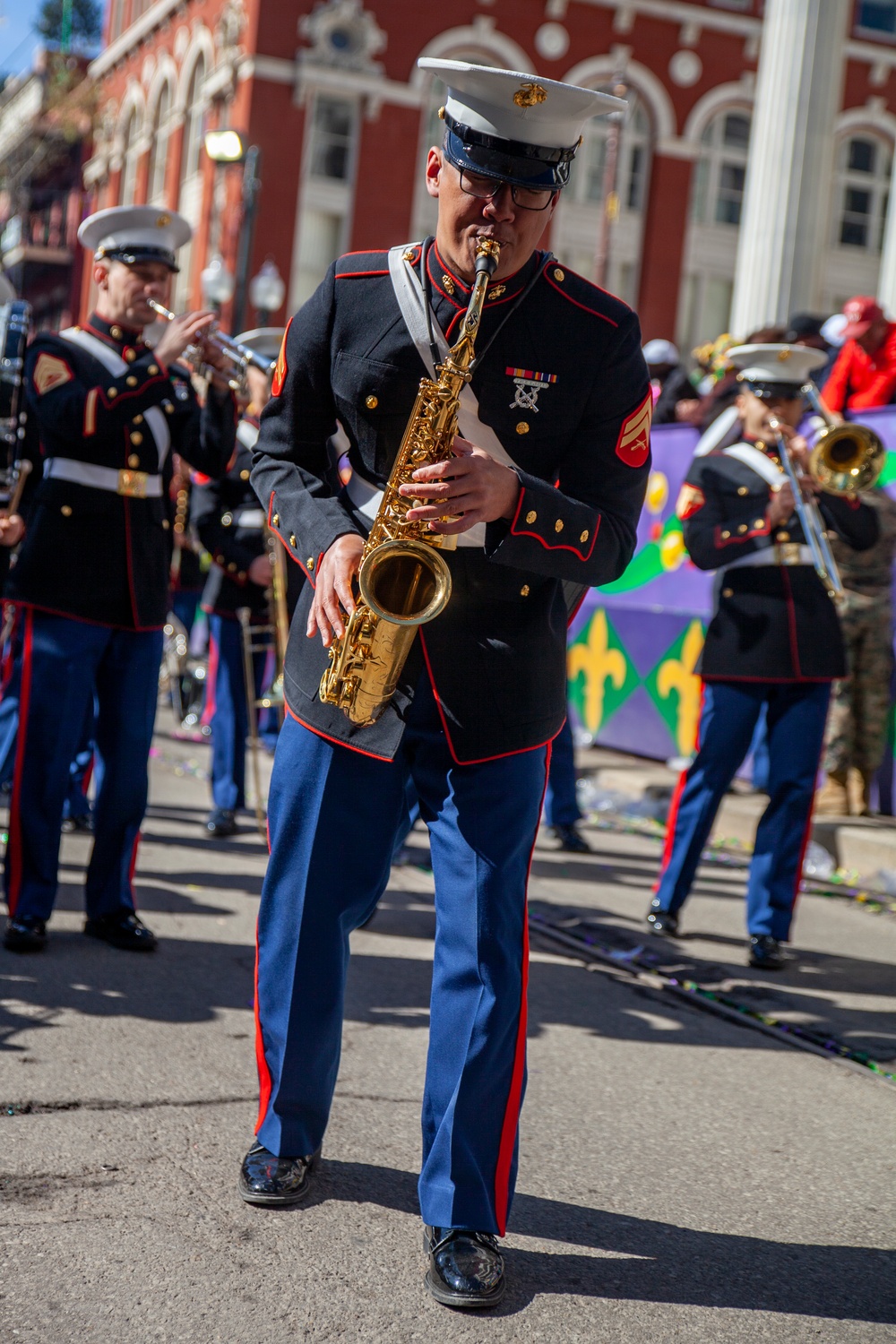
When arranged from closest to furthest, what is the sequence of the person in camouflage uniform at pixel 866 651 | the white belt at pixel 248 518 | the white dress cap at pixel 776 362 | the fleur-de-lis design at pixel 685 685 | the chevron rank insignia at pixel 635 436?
the chevron rank insignia at pixel 635 436, the white dress cap at pixel 776 362, the white belt at pixel 248 518, the person in camouflage uniform at pixel 866 651, the fleur-de-lis design at pixel 685 685

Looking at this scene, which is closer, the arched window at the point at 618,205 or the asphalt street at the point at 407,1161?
the asphalt street at the point at 407,1161

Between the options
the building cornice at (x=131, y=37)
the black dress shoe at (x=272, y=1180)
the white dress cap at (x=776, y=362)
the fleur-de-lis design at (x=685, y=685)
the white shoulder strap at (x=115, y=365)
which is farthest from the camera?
the building cornice at (x=131, y=37)

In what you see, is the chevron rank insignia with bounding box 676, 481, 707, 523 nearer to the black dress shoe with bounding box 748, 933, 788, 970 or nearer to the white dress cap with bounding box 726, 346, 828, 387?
the white dress cap with bounding box 726, 346, 828, 387

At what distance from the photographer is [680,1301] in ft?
9.10

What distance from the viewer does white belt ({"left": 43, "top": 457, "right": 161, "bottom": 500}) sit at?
15.8ft

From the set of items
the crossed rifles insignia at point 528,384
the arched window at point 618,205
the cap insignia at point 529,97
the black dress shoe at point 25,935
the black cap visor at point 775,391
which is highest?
the arched window at point 618,205

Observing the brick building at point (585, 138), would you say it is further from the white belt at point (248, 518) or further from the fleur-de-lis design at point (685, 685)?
the white belt at point (248, 518)

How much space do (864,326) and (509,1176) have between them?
7.06m

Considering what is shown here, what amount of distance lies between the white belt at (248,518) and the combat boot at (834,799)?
3.32 metres

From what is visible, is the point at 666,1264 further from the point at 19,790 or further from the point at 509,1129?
the point at 19,790

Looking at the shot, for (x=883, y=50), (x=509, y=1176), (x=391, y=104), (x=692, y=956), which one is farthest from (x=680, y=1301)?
(x=883, y=50)

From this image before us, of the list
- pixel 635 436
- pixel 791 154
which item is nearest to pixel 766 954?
pixel 635 436

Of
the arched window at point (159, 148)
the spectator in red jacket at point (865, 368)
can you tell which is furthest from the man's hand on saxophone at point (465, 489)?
the arched window at point (159, 148)

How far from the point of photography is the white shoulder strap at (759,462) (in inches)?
222
